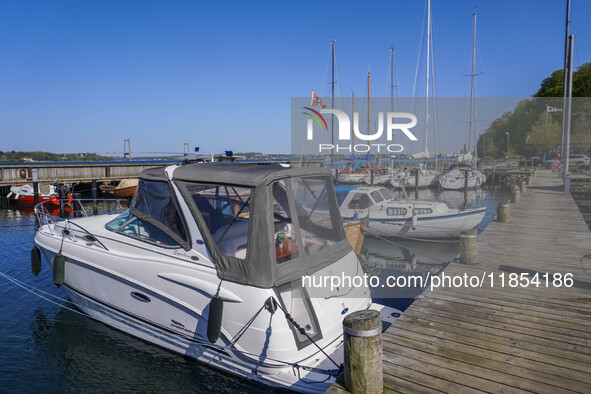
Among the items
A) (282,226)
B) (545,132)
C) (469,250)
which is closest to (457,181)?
(545,132)


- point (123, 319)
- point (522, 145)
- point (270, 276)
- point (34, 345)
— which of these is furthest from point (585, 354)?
point (522, 145)

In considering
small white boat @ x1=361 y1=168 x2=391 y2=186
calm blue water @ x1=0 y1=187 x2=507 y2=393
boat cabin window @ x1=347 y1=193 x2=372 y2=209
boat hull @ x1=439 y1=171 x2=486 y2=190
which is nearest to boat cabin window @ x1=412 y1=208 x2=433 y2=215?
boat cabin window @ x1=347 y1=193 x2=372 y2=209

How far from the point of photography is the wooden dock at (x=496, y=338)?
398 cm

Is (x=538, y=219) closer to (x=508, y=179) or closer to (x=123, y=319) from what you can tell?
(x=123, y=319)

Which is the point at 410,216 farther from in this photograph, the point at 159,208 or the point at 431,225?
the point at 159,208

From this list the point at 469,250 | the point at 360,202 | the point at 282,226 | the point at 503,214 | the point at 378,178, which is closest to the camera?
the point at 282,226

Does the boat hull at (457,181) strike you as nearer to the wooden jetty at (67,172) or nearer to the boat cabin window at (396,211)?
the boat cabin window at (396,211)

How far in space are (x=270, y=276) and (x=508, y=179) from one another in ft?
150

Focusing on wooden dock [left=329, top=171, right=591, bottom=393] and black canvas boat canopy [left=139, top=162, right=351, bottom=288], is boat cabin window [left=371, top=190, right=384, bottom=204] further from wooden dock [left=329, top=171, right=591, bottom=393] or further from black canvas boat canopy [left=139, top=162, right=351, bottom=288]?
black canvas boat canopy [left=139, top=162, right=351, bottom=288]

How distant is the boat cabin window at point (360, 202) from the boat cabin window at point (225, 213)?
12.0m

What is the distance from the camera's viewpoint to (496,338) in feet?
15.9

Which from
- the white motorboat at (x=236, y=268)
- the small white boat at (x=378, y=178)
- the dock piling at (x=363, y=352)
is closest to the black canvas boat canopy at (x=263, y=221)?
the white motorboat at (x=236, y=268)

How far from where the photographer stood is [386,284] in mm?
11047

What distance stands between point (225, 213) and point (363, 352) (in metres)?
2.64
